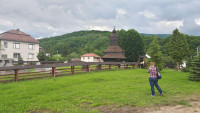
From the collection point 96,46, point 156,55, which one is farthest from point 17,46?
point 96,46

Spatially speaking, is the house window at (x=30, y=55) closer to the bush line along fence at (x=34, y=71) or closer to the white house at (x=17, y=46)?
the white house at (x=17, y=46)

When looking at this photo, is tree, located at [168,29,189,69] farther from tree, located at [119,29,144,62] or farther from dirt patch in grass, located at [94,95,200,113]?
dirt patch in grass, located at [94,95,200,113]

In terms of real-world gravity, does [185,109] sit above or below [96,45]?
below

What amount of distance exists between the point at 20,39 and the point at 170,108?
134 ft

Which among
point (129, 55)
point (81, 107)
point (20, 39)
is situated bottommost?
point (81, 107)

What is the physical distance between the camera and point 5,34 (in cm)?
3806

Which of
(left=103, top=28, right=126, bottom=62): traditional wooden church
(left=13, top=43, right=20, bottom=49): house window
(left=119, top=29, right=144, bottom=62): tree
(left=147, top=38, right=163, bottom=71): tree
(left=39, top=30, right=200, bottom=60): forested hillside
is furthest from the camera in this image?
(left=39, top=30, right=200, bottom=60): forested hillside

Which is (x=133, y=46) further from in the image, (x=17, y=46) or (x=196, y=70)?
(x=196, y=70)

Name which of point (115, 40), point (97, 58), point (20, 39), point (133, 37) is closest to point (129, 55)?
point (133, 37)

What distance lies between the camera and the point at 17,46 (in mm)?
38844

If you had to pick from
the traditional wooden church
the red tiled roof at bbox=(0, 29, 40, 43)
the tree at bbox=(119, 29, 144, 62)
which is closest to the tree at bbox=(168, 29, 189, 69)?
the traditional wooden church

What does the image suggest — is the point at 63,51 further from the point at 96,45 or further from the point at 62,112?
the point at 62,112

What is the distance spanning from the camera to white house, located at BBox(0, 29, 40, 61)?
36812 mm

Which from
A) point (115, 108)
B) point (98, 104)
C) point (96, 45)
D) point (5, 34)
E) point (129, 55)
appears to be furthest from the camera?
point (96, 45)
